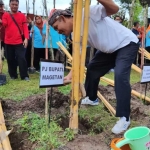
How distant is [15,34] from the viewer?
5.45m

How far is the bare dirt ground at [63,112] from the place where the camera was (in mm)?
2339

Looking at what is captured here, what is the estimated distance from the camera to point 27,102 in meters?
3.51

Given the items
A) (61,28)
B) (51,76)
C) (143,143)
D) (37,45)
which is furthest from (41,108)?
(37,45)

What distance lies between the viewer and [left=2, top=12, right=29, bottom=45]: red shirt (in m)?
5.38

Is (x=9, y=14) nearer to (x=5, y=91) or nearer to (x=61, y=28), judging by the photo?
(x=5, y=91)

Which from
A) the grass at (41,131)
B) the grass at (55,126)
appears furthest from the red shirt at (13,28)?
the grass at (41,131)

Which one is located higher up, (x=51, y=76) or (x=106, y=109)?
(x=51, y=76)

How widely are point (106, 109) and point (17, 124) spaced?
120 cm

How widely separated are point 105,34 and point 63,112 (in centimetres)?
106

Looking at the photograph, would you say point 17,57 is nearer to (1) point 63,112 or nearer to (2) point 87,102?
(2) point 87,102

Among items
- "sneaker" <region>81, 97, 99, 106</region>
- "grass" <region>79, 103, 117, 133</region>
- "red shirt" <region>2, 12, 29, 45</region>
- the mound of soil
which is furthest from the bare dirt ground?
"red shirt" <region>2, 12, 29, 45</region>

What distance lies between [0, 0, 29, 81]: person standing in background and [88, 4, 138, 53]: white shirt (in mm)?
3042

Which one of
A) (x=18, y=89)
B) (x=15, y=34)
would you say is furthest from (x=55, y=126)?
(x=15, y=34)

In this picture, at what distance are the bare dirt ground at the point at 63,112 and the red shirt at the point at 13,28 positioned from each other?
2069 millimetres
